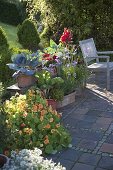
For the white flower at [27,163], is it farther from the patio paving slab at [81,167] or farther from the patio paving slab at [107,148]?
the patio paving slab at [107,148]

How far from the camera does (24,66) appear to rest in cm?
542

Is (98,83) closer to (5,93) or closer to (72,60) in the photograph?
(72,60)

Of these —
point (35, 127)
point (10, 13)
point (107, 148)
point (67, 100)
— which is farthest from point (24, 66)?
point (10, 13)

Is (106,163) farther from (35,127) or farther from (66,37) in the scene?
(66,37)

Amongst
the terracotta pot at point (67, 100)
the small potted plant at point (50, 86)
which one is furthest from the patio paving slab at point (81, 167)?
the terracotta pot at point (67, 100)

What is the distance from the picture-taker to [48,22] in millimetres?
10375

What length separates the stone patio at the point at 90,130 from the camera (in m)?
3.90

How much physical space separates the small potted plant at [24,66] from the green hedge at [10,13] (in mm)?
13703

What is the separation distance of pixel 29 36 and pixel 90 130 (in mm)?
6655

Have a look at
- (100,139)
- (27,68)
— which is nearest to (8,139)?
(100,139)

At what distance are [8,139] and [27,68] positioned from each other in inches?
79.2

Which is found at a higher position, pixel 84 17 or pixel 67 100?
pixel 84 17

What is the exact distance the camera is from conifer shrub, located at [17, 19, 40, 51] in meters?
11.0

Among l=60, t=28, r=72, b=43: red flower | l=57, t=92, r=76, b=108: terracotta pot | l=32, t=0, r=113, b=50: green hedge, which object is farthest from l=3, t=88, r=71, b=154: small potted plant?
l=32, t=0, r=113, b=50: green hedge
